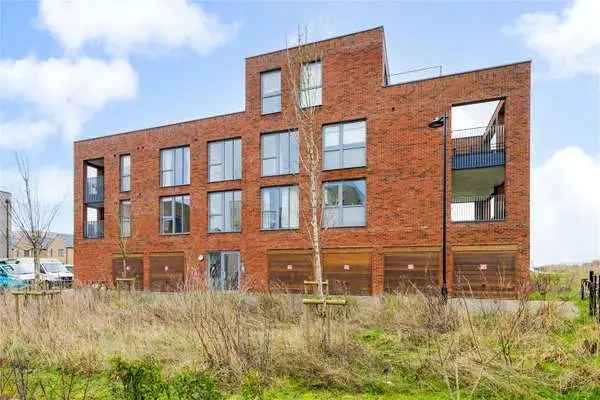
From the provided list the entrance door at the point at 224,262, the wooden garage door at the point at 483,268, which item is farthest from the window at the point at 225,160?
the wooden garage door at the point at 483,268

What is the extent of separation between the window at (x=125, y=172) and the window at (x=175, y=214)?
315 centimetres

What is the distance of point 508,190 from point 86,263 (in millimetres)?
25410

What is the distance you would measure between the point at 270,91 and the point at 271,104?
0.76 meters

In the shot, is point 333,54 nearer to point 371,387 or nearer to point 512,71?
point 512,71

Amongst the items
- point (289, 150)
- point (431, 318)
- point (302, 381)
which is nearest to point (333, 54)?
point (289, 150)

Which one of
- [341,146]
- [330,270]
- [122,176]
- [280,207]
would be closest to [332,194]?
[341,146]

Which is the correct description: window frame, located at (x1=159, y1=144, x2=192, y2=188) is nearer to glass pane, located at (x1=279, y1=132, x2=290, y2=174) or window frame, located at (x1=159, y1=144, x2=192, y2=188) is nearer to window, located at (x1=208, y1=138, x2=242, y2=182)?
window, located at (x1=208, y1=138, x2=242, y2=182)

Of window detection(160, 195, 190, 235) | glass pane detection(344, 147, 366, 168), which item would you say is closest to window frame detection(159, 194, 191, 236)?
window detection(160, 195, 190, 235)

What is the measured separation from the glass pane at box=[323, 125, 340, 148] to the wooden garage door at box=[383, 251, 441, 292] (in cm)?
614

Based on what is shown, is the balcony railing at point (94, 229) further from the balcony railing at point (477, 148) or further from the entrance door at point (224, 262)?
the balcony railing at point (477, 148)

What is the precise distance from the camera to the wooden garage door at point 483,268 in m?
17.1

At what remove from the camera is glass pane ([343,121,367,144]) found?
20172 mm

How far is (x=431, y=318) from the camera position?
7895 mm

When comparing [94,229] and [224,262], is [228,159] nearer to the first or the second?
[224,262]
